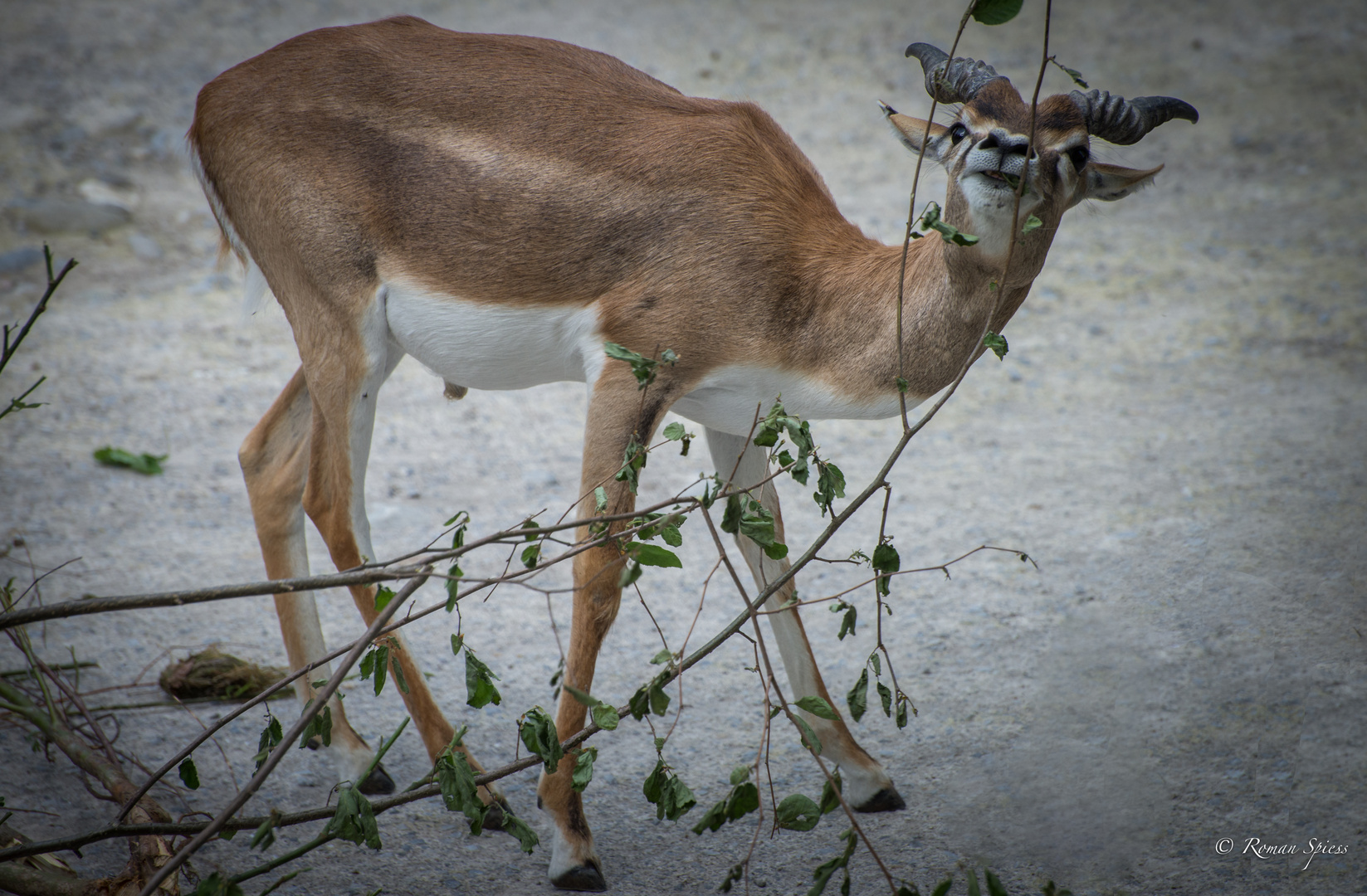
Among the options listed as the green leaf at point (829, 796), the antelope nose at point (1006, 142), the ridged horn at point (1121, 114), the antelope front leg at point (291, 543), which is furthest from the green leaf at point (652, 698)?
the ridged horn at point (1121, 114)

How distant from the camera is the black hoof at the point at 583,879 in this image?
301 cm

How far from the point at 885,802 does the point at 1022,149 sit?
6.52 feet

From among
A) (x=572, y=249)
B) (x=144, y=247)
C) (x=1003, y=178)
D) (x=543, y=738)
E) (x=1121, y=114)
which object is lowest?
(x=144, y=247)

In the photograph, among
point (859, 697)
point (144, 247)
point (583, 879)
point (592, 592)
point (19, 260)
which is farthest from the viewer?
point (144, 247)

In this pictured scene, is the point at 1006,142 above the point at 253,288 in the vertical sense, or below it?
above

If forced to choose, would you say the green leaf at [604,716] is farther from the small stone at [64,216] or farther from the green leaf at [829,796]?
the small stone at [64,216]

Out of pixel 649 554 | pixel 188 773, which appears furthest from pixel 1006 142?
pixel 188 773

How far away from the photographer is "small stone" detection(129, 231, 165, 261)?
25.1 ft

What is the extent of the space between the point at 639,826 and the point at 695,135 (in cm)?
204

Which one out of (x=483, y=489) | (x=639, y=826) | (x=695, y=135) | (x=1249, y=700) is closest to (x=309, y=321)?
(x=695, y=135)

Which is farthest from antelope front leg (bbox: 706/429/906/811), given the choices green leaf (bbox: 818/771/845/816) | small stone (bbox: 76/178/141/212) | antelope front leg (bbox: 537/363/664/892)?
small stone (bbox: 76/178/141/212)

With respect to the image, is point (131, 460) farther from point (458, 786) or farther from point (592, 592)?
point (458, 786)

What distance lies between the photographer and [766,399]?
302cm

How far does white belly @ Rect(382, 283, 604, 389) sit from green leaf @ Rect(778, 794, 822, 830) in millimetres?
1203
